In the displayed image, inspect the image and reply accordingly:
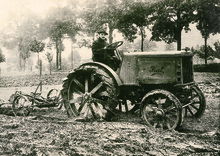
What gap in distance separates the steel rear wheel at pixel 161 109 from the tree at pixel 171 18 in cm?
1079

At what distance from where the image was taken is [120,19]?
1786 cm

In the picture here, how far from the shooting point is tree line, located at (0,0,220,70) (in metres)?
12.1

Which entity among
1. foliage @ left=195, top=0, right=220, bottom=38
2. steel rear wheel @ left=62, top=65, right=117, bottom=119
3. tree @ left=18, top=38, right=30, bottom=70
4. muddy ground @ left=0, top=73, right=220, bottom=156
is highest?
foliage @ left=195, top=0, right=220, bottom=38

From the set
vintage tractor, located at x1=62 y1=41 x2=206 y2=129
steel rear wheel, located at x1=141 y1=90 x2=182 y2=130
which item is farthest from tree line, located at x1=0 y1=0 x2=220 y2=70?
steel rear wheel, located at x1=141 y1=90 x2=182 y2=130

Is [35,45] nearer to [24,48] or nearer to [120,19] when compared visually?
[24,48]

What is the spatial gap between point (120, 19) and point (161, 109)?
40.4ft

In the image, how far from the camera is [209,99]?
381 inches

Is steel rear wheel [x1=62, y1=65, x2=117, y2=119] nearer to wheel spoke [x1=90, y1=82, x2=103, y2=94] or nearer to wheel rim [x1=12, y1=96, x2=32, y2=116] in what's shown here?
wheel spoke [x1=90, y1=82, x2=103, y2=94]

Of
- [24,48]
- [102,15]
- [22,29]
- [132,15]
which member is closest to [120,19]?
[132,15]

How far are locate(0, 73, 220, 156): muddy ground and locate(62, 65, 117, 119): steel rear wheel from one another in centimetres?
38

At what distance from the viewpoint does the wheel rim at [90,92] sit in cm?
679

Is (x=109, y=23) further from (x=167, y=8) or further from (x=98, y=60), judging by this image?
(x=98, y=60)

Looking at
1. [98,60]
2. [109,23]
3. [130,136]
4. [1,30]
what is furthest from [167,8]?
[130,136]

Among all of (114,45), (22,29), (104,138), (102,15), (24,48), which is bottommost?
(104,138)
